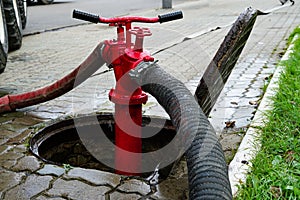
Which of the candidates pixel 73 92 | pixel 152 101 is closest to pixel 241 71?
pixel 152 101

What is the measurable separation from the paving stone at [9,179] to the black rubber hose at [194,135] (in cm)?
90

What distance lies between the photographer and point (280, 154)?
9.17 ft

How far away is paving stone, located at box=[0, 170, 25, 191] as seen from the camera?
2576 millimetres

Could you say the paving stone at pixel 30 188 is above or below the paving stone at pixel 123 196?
below

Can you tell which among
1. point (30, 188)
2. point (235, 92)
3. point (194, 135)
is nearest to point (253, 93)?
point (235, 92)

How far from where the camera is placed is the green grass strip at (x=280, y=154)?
7.57ft

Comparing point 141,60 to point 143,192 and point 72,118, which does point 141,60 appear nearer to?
point 143,192

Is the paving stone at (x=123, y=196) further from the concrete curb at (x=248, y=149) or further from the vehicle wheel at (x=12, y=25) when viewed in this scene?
the vehicle wheel at (x=12, y=25)

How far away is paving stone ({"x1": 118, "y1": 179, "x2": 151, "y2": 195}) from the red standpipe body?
0.35 metres

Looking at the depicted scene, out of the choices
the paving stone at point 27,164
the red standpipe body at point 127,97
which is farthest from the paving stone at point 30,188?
the red standpipe body at point 127,97

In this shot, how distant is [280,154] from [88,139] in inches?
54.4

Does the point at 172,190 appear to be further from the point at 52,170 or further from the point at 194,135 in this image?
the point at 194,135

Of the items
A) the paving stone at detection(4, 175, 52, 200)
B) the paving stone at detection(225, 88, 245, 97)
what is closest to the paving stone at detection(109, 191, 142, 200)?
the paving stone at detection(4, 175, 52, 200)

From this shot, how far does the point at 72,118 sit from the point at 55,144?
25 cm
